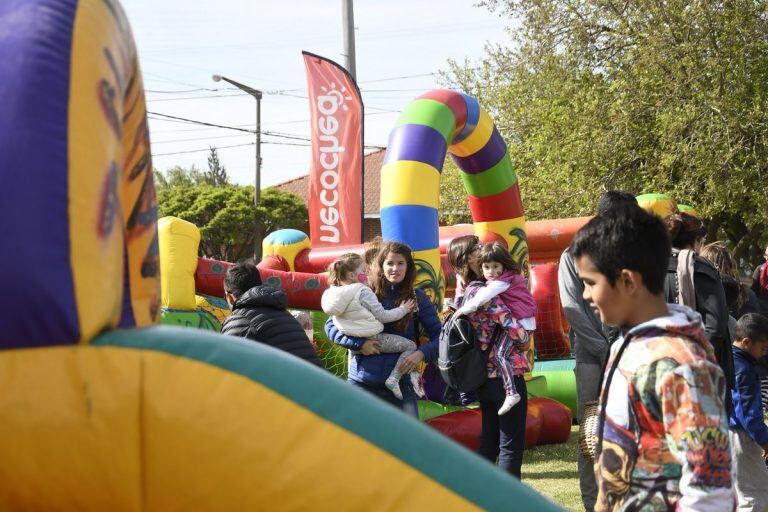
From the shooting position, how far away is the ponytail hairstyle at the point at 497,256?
217 inches

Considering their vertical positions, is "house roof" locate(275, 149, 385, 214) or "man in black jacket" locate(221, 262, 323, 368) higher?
"house roof" locate(275, 149, 385, 214)

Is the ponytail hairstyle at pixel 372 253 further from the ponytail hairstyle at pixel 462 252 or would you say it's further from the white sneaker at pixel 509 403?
the white sneaker at pixel 509 403

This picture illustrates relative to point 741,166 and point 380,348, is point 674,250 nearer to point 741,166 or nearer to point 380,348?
point 380,348

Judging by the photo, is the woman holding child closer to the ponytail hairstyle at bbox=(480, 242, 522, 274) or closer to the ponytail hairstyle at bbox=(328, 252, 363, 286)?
the ponytail hairstyle at bbox=(328, 252, 363, 286)

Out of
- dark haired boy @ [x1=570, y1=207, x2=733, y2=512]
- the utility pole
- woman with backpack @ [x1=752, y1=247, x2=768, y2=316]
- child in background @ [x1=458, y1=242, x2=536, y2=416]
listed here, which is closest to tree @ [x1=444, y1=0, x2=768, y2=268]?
the utility pole

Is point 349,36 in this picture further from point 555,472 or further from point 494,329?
point 494,329

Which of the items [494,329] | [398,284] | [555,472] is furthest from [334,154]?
[494,329]

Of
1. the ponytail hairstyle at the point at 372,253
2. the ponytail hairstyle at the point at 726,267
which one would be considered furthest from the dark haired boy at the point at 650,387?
the ponytail hairstyle at the point at 726,267

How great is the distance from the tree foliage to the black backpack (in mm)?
27408

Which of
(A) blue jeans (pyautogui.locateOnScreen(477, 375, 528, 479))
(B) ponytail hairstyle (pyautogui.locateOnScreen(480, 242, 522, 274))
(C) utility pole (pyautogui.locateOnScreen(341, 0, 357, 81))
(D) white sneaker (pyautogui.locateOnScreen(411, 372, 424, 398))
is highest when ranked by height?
(C) utility pole (pyautogui.locateOnScreen(341, 0, 357, 81))

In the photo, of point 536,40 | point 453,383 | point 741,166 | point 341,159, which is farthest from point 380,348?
point 536,40

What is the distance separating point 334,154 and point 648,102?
574cm

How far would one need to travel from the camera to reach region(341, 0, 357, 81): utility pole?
1460 cm

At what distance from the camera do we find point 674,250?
4969mm
